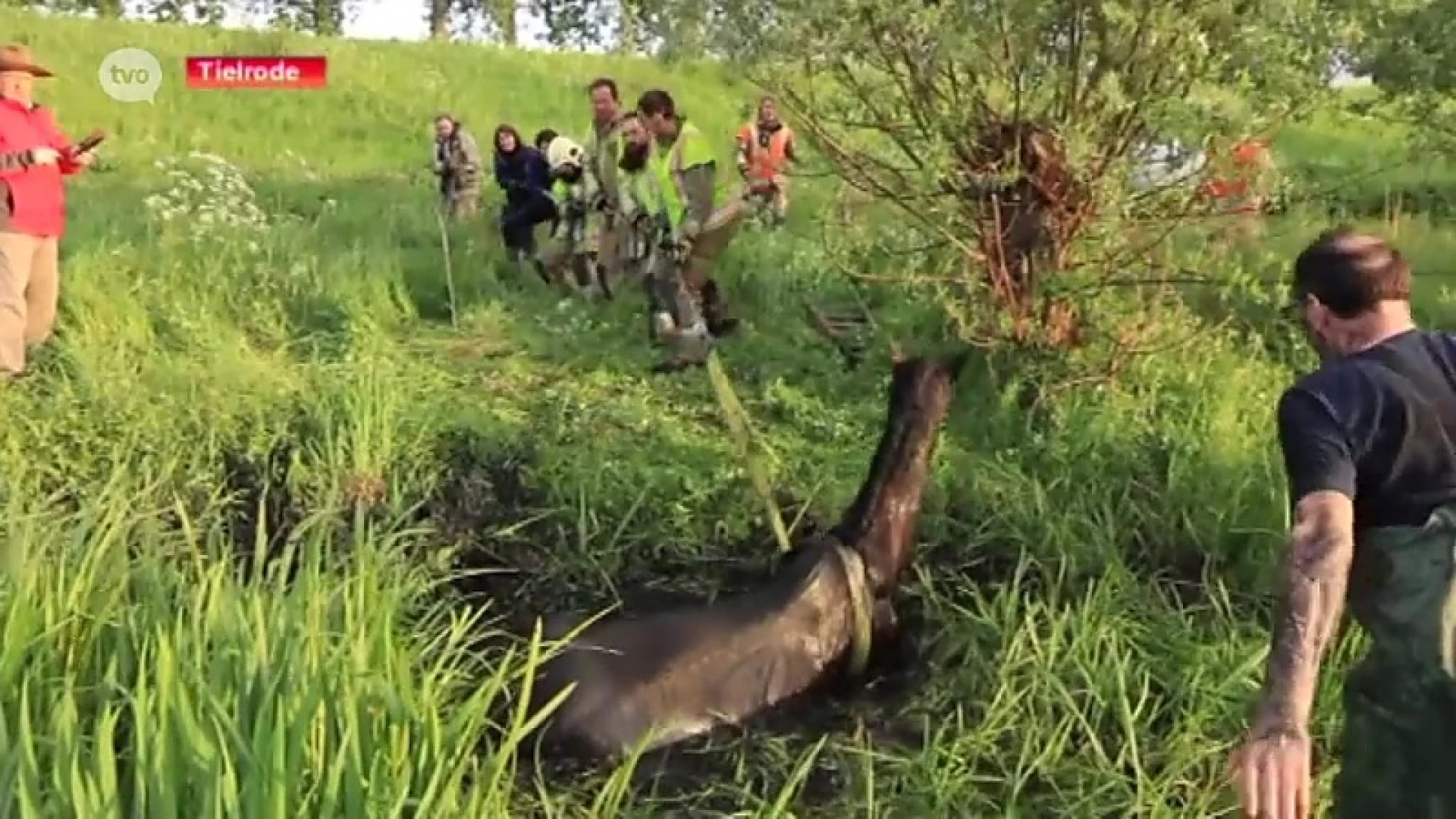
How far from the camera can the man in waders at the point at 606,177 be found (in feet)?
28.8

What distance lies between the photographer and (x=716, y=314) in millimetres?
8156

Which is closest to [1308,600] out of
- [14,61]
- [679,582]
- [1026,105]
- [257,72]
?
[679,582]

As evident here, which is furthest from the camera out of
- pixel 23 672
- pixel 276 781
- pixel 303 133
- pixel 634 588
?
pixel 303 133

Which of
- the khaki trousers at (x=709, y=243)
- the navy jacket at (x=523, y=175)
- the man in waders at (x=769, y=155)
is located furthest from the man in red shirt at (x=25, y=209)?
the navy jacket at (x=523, y=175)

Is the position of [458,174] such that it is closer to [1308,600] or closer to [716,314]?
[716,314]

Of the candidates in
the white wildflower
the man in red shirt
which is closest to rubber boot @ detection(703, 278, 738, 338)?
the white wildflower

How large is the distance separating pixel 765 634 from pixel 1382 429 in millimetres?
2253

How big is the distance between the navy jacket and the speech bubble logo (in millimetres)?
9804

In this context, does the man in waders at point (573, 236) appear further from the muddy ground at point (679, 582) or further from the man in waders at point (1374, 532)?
the man in waders at point (1374, 532)

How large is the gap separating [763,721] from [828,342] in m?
3.21

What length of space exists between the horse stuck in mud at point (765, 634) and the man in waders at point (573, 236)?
4.14m

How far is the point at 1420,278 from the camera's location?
8406mm

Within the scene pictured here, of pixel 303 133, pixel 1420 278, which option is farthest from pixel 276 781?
pixel 303 133

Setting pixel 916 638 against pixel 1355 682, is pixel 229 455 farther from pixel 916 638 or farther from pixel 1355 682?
pixel 1355 682
